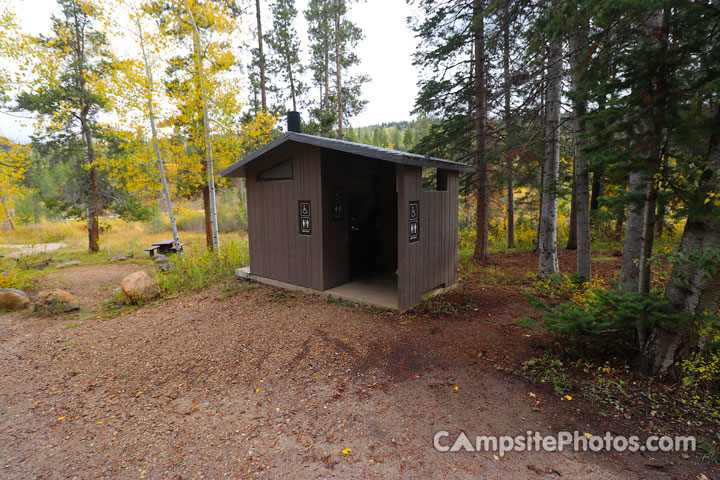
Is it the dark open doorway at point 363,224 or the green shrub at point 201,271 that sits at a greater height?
the dark open doorway at point 363,224

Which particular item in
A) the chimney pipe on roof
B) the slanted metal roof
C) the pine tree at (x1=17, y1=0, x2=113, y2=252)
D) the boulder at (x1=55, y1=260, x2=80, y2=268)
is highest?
the pine tree at (x1=17, y1=0, x2=113, y2=252)

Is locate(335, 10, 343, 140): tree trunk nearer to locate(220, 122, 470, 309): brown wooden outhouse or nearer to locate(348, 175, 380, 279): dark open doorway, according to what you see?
locate(220, 122, 470, 309): brown wooden outhouse

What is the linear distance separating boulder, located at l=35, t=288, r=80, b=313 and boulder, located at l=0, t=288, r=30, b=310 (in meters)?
0.61

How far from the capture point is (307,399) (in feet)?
9.91

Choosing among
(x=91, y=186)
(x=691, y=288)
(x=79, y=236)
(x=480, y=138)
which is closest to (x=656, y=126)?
(x=691, y=288)

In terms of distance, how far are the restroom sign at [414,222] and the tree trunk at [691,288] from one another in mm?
2908

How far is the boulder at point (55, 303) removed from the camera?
239 inches

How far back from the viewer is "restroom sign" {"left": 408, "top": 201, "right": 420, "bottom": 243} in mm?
4852

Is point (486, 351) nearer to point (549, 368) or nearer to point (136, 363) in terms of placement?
point (549, 368)

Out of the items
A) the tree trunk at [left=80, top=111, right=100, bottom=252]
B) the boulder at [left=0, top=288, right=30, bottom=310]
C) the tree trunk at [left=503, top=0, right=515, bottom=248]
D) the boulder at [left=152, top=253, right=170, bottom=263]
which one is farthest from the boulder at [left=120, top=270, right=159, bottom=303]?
the tree trunk at [left=80, top=111, right=100, bottom=252]

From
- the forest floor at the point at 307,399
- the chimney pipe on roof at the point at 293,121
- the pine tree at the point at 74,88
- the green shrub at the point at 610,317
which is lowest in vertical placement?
the forest floor at the point at 307,399

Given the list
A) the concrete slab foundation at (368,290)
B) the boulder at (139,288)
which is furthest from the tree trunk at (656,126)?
the boulder at (139,288)

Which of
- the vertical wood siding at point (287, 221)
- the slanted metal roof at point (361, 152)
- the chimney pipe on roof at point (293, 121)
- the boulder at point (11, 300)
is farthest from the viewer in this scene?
the boulder at point (11, 300)

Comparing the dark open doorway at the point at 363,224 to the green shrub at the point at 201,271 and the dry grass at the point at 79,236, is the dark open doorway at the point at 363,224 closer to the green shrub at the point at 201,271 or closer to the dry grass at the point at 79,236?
the green shrub at the point at 201,271
